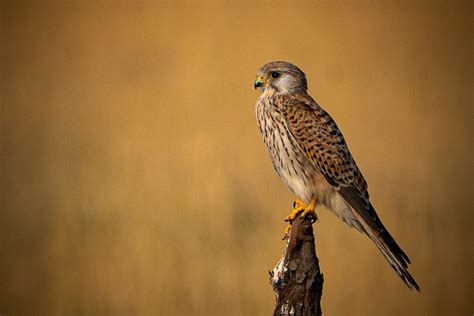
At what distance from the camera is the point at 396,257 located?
422 centimetres

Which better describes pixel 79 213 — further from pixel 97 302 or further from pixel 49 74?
pixel 49 74

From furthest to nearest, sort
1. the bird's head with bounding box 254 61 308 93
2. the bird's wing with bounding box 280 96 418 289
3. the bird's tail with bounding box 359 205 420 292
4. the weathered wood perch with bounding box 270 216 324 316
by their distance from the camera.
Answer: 1. the bird's head with bounding box 254 61 308 93
2. the bird's wing with bounding box 280 96 418 289
3. the bird's tail with bounding box 359 205 420 292
4. the weathered wood perch with bounding box 270 216 324 316

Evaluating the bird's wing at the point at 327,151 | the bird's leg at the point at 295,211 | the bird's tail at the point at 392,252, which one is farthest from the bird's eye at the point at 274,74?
the bird's tail at the point at 392,252

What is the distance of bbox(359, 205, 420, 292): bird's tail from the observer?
408 cm

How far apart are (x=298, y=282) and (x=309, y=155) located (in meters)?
1.47

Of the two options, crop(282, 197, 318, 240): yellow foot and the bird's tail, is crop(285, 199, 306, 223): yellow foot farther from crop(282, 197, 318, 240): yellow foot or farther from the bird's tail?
the bird's tail

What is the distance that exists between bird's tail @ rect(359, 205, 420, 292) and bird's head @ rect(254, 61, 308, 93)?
121 centimetres

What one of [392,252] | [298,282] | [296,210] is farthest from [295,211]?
[298,282]

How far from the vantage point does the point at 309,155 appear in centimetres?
479

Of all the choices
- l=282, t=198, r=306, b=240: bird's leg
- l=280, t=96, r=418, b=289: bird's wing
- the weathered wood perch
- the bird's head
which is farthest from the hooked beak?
the weathered wood perch

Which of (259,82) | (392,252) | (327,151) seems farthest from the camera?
(259,82)

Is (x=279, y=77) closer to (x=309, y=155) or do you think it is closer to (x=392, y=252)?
(x=309, y=155)

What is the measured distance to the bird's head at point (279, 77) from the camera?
509 centimetres

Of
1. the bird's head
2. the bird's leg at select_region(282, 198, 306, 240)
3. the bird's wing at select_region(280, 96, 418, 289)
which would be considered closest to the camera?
the bird's leg at select_region(282, 198, 306, 240)
